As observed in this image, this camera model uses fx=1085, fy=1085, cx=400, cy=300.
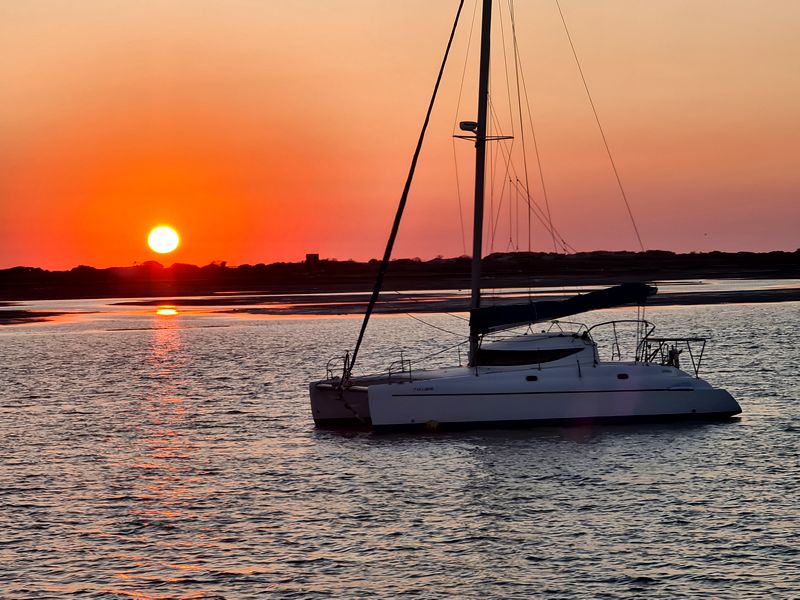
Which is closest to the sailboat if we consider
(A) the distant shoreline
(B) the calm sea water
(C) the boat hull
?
(C) the boat hull

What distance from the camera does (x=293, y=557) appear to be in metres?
17.1

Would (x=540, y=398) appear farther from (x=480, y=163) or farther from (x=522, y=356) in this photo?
(x=480, y=163)

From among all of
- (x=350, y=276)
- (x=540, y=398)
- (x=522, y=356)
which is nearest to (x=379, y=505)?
(x=540, y=398)

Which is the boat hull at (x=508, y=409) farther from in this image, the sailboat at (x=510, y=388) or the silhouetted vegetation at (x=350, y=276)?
the silhouetted vegetation at (x=350, y=276)

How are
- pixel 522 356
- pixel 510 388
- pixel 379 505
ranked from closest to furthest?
pixel 379 505 → pixel 510 388 → pixel 522 356

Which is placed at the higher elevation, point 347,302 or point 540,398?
point 347,302

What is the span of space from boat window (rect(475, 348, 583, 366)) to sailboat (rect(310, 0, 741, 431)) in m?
0.03

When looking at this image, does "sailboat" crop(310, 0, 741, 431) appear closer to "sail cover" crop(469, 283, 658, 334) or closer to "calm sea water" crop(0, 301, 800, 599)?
"sail cover" crop(469, 283, 658, 334)

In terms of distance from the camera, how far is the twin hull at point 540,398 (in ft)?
89.4

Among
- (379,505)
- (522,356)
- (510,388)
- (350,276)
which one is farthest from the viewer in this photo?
(350,276)

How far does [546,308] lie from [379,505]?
36.9ft

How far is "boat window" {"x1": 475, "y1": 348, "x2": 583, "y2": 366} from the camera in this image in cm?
2817

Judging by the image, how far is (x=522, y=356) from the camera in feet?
92.8

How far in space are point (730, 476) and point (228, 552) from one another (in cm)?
1060
